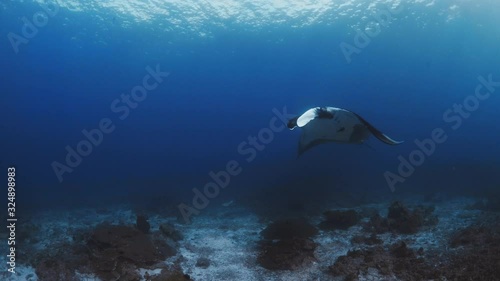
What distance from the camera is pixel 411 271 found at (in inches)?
247

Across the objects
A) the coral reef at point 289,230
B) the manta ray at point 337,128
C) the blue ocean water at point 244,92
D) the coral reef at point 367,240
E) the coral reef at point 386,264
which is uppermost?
the blue ocean water at point 244,92

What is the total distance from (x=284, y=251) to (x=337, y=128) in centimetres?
313

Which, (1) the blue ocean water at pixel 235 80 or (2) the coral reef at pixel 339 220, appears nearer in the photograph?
(2) the coral reef at pixel 339 220

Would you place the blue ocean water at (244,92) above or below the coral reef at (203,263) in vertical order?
above

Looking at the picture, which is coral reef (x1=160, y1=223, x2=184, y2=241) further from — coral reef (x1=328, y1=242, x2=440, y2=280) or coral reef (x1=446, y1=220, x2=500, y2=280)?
coral reef (x1=446, y1=220, x2=500, y2=280)

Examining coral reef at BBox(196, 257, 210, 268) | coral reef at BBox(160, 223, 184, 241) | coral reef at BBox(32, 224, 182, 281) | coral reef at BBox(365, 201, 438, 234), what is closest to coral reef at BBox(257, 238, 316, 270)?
coral reef at BBox(196, 257, 210, 268)

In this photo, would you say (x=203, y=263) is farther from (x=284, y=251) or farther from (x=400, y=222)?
(x=400, y=222)

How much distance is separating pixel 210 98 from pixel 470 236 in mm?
54127

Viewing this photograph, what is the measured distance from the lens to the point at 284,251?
25.4 ft

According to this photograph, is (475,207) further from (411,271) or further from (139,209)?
(139,209)

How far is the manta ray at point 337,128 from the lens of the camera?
6502mm

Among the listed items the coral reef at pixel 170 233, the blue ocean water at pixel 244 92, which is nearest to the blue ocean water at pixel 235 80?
the blue ocean water at pixel 244 92

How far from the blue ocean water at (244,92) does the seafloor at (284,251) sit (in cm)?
280

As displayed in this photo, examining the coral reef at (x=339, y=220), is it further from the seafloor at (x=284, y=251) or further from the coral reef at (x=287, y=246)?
Answer: the coral reef at (x=287, y=246)
